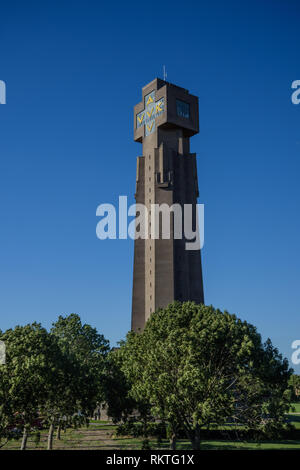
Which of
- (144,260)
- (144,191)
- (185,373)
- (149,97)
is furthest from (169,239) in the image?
(185,373)

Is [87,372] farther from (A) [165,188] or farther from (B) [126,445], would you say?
(A) [165,188]

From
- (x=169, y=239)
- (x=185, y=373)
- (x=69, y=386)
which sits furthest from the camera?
(x=169, y=239)

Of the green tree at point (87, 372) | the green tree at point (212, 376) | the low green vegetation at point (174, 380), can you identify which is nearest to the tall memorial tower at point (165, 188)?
the green tree at point (87, 372)

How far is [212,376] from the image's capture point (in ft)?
123

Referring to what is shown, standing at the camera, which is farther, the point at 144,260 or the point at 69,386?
the point at 144,260

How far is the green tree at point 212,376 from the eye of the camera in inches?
1377

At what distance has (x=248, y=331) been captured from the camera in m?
39.1

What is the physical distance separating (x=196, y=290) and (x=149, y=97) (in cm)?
4808

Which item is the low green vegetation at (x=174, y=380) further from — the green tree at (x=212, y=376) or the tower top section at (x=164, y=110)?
the tower top section at (x=164, y=110)

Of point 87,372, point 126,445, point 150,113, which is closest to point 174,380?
point 87,372

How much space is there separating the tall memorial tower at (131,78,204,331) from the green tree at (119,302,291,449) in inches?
2001

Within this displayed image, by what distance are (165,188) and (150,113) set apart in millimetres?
20594
